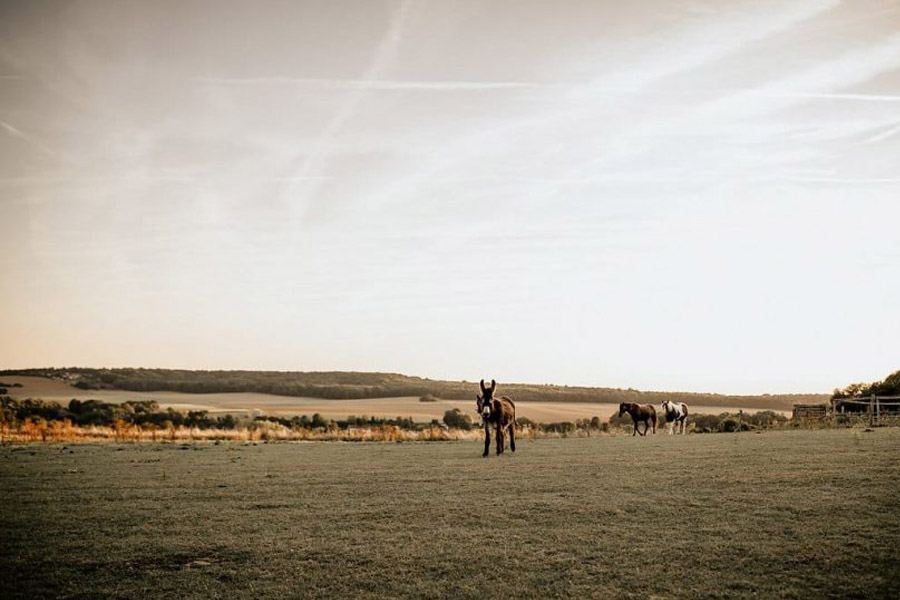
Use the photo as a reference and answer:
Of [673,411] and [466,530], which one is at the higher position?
[673,411]

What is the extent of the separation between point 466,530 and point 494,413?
44.1 ft

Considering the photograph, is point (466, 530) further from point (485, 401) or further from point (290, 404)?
point (290, 404)

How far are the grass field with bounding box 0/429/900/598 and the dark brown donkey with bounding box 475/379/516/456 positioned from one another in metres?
3.89

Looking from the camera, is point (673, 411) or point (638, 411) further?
point (673, 411)

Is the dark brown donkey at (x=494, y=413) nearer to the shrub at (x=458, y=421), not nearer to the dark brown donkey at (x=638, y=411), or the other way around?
the dark brown donkey at (x=638, y=411)

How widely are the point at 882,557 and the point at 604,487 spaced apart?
6.77 meters

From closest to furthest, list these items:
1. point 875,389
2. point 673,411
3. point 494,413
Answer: point 494,413, point 673,411, point 875,389

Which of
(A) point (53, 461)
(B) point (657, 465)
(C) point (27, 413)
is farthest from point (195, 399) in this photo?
(B) point (657, 465)

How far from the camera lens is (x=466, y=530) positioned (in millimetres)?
10875

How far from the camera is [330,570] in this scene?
349 inches

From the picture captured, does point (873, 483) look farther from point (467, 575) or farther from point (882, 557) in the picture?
point (467, 575)

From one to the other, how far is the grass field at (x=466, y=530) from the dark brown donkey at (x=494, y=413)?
12.8 ft

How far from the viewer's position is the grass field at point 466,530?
321 inches

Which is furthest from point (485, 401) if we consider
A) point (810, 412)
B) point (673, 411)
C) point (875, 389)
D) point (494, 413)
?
point (875, 389)
